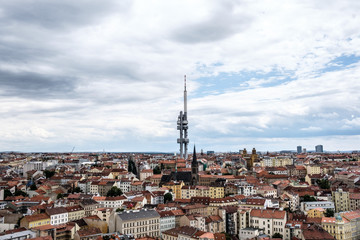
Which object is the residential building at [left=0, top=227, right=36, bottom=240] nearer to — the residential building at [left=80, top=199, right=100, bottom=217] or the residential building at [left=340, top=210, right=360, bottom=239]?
the residential building at [left=80, top=199, right=100, bottom=217]

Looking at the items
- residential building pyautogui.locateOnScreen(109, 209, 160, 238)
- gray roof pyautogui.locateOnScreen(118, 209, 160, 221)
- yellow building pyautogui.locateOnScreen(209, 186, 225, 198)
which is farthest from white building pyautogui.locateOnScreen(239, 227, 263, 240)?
yellow building pyautogui.locateOnScreen(209, 186, 225, 198)

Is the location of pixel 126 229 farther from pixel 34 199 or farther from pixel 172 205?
pixel 34 199

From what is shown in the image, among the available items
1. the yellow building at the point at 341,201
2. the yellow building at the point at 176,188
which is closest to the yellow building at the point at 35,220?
the yellow building at the point at 176,188

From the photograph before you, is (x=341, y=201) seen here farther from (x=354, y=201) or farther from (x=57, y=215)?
(x=57, y=215)

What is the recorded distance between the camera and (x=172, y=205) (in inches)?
3204

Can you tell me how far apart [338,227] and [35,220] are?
52.3m

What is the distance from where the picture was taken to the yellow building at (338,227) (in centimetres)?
6719

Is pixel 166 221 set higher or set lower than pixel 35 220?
lower

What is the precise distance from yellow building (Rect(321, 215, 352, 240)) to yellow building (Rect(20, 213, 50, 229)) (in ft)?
160

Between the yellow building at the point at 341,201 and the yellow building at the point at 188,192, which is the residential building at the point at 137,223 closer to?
the yellow building at the point at 188,192

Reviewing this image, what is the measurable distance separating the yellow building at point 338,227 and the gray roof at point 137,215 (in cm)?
2977

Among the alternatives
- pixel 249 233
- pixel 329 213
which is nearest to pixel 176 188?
pixel 249 233

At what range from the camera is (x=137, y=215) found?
225ft

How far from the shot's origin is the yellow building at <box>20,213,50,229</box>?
66169 mm
